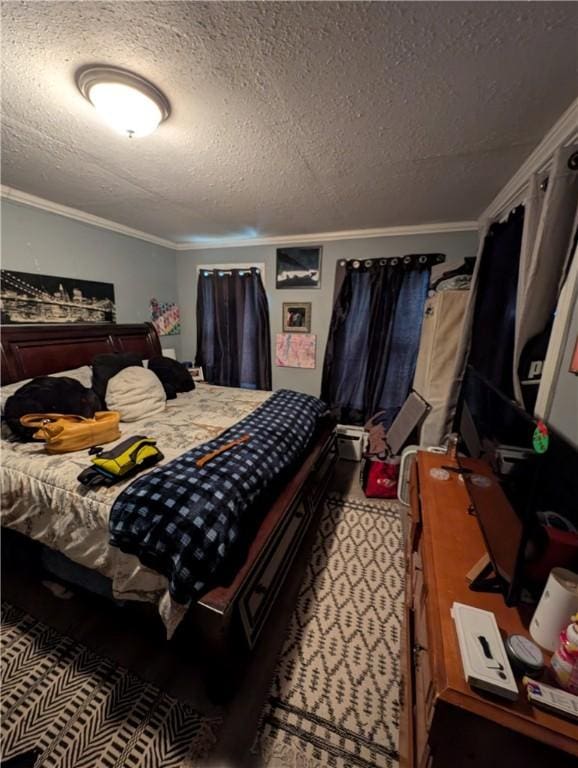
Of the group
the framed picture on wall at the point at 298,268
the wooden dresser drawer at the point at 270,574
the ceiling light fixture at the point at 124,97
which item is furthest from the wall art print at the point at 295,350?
the ceiling light fixture at the point at 124,97

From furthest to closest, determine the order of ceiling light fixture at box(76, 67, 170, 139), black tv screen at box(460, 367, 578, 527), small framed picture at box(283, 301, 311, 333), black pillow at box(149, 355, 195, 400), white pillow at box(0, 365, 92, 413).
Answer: small framed picture at box(283, 301, 311, 333) → black pillow at box(149, 355, 195, 400) → white pillow at box(0, 365, 92, 413) → ceiling light fixture at box(76, 67, 170, 139) → black tv screen at box(460, 367, 578, 527)

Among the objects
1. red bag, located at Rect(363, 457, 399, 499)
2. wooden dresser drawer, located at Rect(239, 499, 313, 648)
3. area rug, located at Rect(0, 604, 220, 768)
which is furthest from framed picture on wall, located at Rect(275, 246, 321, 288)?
area rug, located at Rect(0, 604, 220, 768)

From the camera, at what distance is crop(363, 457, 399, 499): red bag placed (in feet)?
8.06

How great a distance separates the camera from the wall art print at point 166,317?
333 cm

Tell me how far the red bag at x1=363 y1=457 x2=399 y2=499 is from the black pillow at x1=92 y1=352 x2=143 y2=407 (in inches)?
87.5

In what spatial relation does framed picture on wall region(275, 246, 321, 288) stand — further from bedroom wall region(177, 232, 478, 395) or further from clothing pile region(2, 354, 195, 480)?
clothing pile region(2, 354, 195, 480)

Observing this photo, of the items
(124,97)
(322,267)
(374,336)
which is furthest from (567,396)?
(322,267)

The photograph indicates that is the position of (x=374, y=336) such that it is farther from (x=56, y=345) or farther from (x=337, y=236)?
(x=56, y=345)

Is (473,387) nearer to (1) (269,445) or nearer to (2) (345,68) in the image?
(1) (269,445)

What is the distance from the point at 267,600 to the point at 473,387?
4.79 feet

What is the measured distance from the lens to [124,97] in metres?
1.06

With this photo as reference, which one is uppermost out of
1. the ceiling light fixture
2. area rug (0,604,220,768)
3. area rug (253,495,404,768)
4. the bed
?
the ceiling light fixture

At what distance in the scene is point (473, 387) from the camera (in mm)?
1470

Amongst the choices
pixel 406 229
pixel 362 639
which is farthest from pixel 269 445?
pixel 406 229
